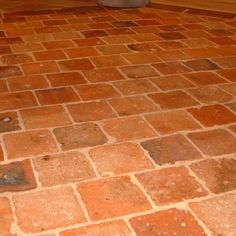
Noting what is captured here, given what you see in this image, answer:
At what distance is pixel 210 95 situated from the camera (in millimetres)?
2619

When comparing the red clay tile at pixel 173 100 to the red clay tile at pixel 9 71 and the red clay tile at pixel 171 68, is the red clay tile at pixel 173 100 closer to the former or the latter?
the red clay tile at pixel 171 68

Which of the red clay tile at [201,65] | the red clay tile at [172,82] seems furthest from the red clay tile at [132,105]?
the red clay tile at [201,65]

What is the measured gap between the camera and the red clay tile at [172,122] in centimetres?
223

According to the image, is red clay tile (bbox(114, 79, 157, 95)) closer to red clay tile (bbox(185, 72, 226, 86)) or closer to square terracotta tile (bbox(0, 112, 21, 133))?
→ red clay tile (bbox(185, 72, 226, 86))

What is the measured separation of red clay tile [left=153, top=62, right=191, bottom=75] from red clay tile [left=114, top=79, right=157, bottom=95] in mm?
238

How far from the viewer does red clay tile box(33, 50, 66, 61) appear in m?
3.15

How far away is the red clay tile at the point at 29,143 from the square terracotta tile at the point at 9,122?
0.07 m

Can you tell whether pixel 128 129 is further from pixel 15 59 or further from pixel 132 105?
pixel 15 59

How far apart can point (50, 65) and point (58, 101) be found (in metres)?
0.61

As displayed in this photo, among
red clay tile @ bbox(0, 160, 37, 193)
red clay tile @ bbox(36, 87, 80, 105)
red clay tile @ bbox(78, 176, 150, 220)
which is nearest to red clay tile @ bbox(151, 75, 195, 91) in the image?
red clay tile @ bbox(36, 87, 80, 105)

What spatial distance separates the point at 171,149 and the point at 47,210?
735 mm

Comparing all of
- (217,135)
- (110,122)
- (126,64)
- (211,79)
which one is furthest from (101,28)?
(217,135)

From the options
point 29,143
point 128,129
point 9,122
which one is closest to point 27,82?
point 9,122

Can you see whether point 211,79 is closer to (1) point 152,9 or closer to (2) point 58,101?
(2) point 58,101
